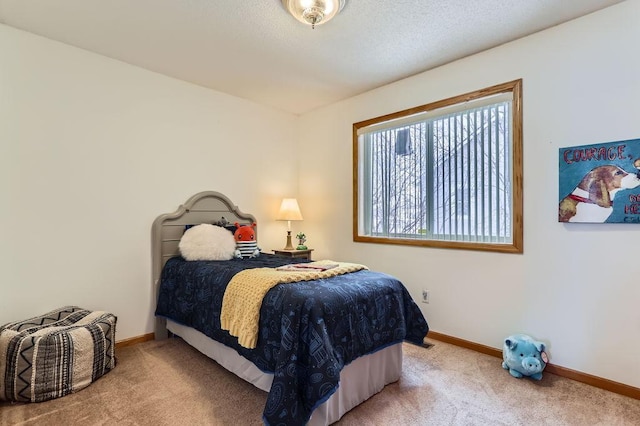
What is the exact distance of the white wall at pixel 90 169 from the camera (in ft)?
7.59

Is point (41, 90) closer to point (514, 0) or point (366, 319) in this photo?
point (366, 319)

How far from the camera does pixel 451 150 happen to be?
2910 millimetres

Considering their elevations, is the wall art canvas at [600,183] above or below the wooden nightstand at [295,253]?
above

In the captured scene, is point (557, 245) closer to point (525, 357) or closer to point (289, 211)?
point (525, 357)

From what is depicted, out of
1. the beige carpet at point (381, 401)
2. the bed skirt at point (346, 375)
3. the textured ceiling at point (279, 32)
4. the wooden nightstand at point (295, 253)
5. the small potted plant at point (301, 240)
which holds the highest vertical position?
the textured ceiling at point (279, 32)

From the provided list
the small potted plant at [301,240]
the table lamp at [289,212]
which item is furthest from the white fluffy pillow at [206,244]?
the small potted plant at [301,240]

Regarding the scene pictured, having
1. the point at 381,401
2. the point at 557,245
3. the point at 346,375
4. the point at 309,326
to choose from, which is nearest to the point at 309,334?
the point at 309,326

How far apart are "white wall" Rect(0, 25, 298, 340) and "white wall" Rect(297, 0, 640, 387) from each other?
2.37 m

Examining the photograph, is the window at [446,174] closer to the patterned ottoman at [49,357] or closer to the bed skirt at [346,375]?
the bed skirt at [346,375]

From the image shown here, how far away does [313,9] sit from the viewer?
201cm

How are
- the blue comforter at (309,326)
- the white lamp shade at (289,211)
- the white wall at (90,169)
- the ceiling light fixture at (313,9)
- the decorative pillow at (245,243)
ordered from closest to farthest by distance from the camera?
1. the blue comforter at (309,326)
2. the ceiling light fixture at (313,9)
3. the white wall at (90,169)
4. the decorative pillow at (245,243)
5. the white lamp shade at (289,211)

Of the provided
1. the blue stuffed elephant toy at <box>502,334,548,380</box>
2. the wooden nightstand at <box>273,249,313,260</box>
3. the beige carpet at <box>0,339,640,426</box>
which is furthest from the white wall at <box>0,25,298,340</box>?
the blue stuffed elephant toy at <box>502,334,548,380</box>

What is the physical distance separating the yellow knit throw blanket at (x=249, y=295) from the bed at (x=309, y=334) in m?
0.05

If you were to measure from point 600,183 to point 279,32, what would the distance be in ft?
8.06
